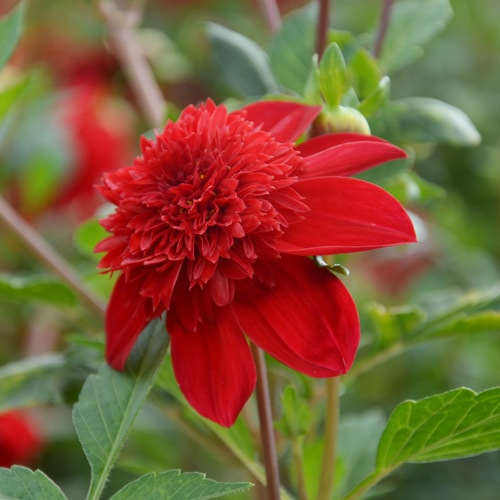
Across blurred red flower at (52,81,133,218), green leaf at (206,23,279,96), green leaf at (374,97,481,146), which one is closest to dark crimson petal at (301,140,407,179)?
green leaf at (374,97,481,146)

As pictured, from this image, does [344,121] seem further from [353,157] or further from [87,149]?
[87,149]

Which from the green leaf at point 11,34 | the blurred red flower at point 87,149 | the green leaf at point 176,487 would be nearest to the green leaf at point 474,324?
the green leaf at point 176,487

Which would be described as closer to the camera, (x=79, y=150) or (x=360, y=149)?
(x=360, y=149)

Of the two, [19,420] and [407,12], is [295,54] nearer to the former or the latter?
[407,12]

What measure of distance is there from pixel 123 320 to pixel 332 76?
0.52 feet

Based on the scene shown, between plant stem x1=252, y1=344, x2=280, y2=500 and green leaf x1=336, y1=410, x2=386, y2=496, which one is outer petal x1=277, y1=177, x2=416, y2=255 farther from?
green leaf x1=336, y1=410, x2=386, y2=496

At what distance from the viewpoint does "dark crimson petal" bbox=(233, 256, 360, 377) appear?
38 centimetres

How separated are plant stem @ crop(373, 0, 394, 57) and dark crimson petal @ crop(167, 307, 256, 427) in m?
0.25

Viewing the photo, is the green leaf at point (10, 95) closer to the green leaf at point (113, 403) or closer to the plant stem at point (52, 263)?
the plant stem at point (52, 263)

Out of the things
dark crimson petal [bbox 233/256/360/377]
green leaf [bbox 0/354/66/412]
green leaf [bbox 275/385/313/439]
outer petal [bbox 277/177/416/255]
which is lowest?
green leaf [bbox 275/385/313/439]

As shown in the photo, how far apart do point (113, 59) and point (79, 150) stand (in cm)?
28

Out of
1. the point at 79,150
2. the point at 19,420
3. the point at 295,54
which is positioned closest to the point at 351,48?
the point at 295,54

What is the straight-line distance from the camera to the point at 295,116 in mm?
438

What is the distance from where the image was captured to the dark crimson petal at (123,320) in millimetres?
410
